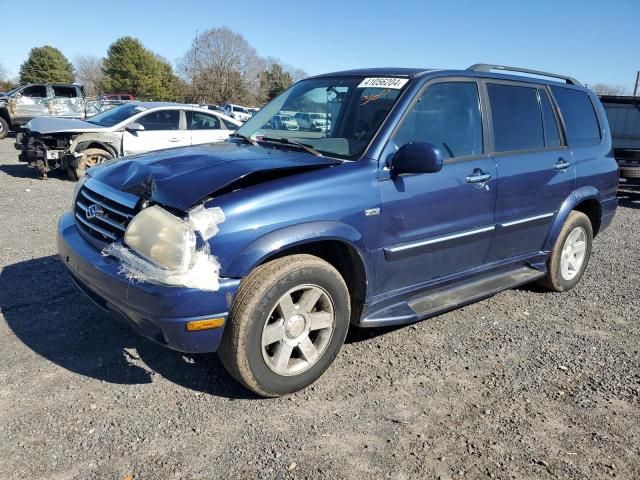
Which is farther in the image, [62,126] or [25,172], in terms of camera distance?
[25,172]

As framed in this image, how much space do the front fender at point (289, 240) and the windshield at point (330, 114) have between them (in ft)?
1.85

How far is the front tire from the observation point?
2.76 meters

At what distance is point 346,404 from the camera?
305cm

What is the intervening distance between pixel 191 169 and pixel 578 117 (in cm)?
384

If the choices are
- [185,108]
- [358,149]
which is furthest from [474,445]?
[185,108]

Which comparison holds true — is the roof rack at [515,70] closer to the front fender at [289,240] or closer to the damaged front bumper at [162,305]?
the front fender at [289,240]

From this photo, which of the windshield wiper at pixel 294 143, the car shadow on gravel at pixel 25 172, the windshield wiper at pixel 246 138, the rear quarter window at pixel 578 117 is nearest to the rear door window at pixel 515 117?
the rear quarter window at pixel 578 117

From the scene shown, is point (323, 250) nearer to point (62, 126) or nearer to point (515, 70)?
point (515, 70)

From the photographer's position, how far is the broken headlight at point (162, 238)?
101 inches

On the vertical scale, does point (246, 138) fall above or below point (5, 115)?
above

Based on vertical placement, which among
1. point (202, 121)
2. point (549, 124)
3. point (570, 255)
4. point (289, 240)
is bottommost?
point (570, 255)

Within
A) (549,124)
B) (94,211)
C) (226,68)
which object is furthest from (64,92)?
(226,68)

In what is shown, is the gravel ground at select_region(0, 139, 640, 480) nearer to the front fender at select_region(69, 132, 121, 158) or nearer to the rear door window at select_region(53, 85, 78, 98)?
the front fender at select_region(69, 132, 121, 158)

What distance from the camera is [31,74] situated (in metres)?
62.6
